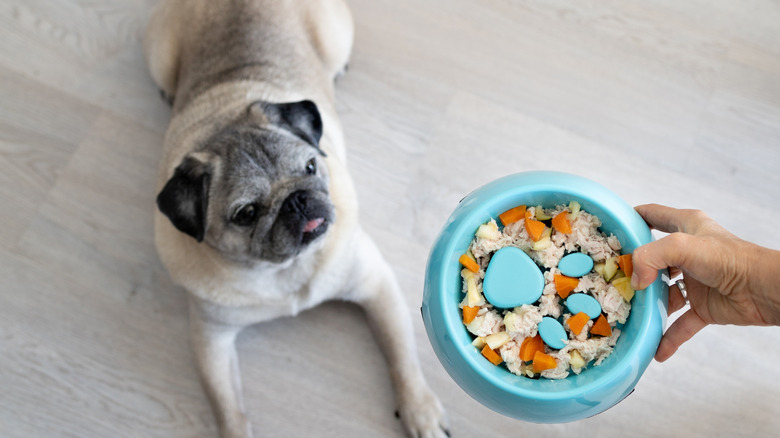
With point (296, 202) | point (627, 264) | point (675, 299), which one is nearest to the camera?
point (627, 264)

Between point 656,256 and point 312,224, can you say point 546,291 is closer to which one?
point 656,256

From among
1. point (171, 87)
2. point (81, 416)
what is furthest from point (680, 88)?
point (81, 416)

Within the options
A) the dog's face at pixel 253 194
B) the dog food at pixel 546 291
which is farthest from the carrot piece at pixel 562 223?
the dog's face at pixel 253 194

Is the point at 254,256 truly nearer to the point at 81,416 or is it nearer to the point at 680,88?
the point at 81,416

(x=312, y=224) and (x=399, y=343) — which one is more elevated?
(x=312, y=224)

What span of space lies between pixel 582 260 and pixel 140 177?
6.83 feet

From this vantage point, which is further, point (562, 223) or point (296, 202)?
point (296, 202)

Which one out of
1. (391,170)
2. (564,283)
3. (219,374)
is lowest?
(219,374)

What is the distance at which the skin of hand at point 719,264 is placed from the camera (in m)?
1.51

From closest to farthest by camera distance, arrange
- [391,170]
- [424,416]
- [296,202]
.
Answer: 1. [296,202]
2. [424,416]
3. [391,170]

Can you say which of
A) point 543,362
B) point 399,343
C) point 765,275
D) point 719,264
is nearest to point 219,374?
point 399,343

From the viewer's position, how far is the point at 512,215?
1.72 metres

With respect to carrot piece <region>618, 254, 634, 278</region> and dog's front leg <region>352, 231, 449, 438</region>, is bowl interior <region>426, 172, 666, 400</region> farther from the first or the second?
dog's front leg <region>352, 231, 449, 438</region>

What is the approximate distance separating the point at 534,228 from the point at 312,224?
0.70 m
